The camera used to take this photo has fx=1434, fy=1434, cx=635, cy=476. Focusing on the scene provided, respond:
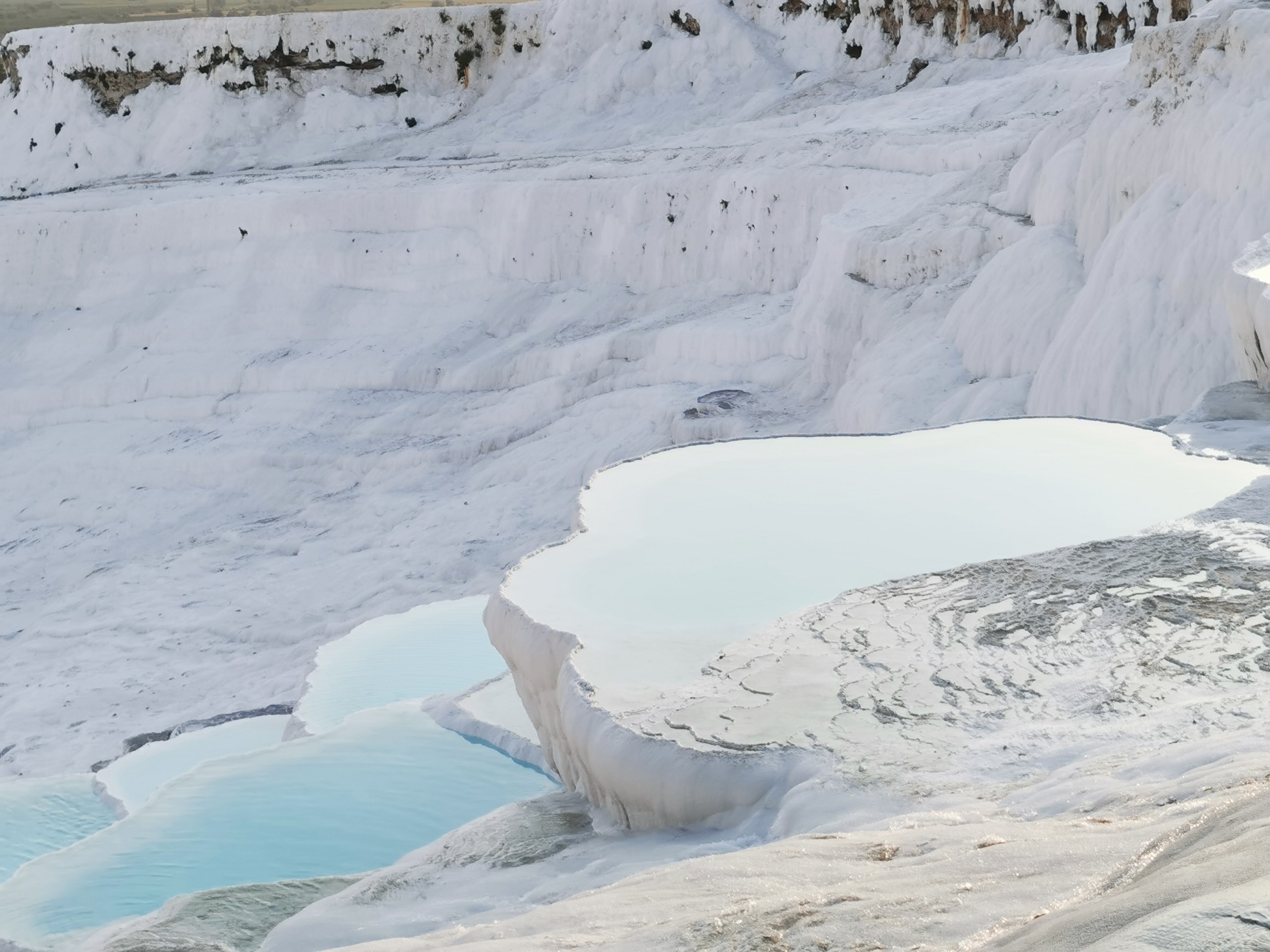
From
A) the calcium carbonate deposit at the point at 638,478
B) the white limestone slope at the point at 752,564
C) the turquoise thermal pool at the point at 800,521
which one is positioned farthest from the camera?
the turquoise thermal pool at the point at 800,521

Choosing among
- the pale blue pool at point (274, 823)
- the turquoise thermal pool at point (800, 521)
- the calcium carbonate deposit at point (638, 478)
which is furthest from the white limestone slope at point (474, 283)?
the pale blue pool at point (274, 823)

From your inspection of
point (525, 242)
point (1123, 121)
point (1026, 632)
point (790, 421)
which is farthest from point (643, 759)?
point (525, 242)

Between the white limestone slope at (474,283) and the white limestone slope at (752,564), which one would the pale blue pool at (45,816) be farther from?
the white limestone slope at (752,564)

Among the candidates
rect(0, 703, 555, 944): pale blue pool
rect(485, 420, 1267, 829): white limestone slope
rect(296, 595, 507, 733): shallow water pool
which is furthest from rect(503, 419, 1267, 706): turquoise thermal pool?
rect(296, 595, 507, 733): shallow water pool

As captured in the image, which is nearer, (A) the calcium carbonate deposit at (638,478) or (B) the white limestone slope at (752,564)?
(A) the calcium carbonate deposit at (638,478)

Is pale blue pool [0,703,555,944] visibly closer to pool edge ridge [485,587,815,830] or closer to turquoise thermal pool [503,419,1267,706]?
turquoise thermal pool [503,419,1267,706]

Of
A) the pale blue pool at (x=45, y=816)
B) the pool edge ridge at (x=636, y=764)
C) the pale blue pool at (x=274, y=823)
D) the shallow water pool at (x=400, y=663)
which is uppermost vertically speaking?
the pool edge ridge at (x=636, y=764)

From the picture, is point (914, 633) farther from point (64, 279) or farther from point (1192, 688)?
point (64, 279)
